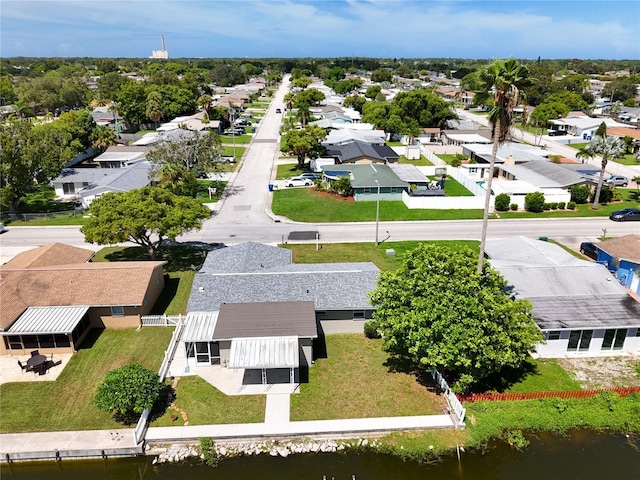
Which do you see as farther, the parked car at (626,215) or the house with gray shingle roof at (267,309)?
the parked car at (626,215)

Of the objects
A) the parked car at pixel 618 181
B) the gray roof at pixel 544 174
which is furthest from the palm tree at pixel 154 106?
the parked car at pixel 618 181

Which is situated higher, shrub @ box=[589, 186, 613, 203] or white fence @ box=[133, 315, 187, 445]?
shrub @ box=[589, 186, 613, 203]

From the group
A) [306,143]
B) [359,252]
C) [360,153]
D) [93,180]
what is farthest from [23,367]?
[360,153]

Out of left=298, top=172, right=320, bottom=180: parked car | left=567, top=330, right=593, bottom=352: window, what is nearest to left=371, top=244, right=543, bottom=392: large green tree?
left=567, top=330, right=593, bottom=352: window

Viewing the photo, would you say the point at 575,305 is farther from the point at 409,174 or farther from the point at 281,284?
the point at 409,174

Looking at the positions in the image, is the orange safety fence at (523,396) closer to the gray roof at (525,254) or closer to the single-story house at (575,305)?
the single-story house at (575,305)

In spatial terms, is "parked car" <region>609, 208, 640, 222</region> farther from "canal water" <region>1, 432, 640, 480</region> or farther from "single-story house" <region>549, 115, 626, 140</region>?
"single-story house" <region>549, 115, 626, 140</region>

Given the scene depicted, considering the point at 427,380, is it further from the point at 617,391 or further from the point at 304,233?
the point at 304,233
